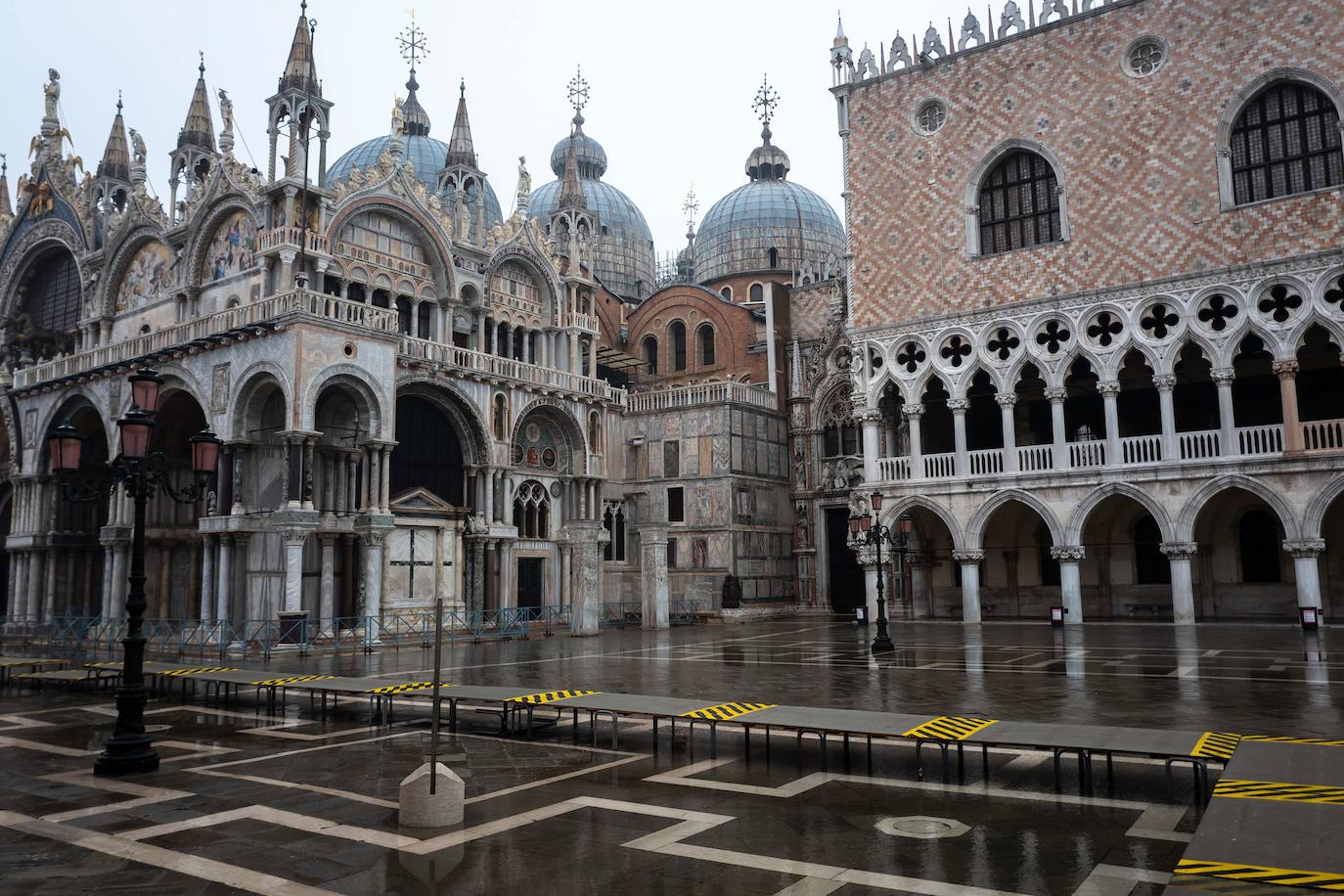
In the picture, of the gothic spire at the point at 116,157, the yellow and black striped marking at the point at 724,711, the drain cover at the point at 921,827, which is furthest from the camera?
the gothic spire at the point at 116,157

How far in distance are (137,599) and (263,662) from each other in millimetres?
10868

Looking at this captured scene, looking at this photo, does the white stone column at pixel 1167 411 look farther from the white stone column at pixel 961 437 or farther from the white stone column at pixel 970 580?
the white stone column at pixel 970 580

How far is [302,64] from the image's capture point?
1193 inches

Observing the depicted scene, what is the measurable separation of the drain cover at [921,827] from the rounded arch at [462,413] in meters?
25.6

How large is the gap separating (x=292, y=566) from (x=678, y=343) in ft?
78.7

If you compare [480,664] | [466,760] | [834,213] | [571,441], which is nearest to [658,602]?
[571,441]

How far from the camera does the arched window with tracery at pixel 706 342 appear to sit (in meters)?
44.5

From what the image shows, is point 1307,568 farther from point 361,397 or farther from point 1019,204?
point 361,397

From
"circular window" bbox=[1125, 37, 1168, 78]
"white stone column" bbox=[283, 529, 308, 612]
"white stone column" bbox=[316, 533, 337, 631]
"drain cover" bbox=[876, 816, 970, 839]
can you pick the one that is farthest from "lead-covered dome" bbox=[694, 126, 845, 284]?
"drain cover" bbox=[876, 816, 970, 839]

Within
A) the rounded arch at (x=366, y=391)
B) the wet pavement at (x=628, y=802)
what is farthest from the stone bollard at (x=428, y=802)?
the rounded arch at (x=366, y=391)

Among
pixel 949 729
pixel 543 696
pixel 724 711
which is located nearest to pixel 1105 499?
pixel 724 711

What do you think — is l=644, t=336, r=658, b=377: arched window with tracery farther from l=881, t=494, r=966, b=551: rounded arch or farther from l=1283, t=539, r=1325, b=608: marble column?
l=1283, t=539, r=1325, b=608: marble column

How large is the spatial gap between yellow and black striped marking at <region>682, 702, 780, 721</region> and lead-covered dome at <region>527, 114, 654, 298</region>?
166ft

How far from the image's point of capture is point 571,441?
36.8m
